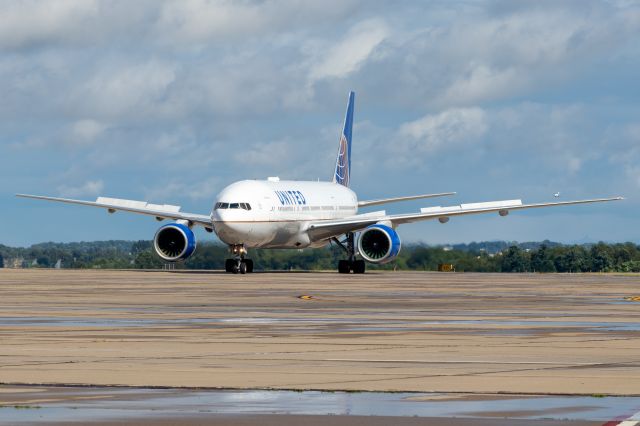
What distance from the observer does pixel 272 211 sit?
231 ft

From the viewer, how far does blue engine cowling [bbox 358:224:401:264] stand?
233 ft

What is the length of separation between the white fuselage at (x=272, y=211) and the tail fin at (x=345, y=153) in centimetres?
999

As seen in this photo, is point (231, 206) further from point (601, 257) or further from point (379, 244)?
point (601, 257)

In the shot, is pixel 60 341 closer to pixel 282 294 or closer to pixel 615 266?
pixel 282 294

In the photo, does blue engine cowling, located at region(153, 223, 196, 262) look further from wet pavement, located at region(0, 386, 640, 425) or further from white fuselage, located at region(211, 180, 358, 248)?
wet pavement, located at region(0, 386, 640, 425)

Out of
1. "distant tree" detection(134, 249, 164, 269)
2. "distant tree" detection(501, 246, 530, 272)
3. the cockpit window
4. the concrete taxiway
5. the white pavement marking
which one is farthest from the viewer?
"distant tree" detection(134, 249, 164, 269)

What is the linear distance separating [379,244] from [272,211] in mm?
5476

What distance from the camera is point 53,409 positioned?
14.6 meters

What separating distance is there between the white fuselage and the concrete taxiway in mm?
24527

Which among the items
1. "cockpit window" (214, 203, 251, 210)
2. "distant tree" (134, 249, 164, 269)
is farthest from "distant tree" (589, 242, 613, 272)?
"cockpit window" (214, 203, 251, 210)

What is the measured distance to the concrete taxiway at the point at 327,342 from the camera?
57.5 feet

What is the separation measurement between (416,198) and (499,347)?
5769 centimetres

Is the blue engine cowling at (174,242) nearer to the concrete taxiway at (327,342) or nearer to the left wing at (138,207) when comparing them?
the left wing at (138,207)

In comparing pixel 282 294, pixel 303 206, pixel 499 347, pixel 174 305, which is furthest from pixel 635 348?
pixel 303 206
